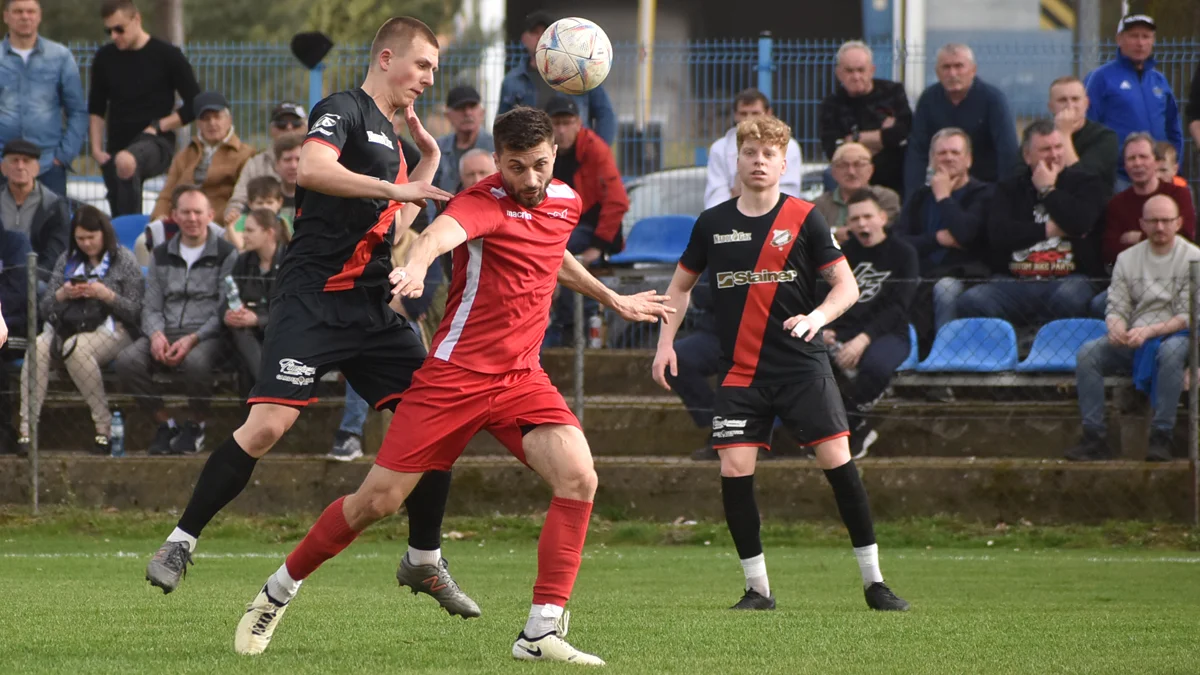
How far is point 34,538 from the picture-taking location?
1133 cm

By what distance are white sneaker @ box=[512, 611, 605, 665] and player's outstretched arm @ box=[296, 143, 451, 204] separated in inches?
66.3

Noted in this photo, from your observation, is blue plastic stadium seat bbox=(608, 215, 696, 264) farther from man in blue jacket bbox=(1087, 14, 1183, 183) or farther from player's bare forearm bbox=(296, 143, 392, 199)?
player's bare forearm bbox=(296, 143, 392, 199)

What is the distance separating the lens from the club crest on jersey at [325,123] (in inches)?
247

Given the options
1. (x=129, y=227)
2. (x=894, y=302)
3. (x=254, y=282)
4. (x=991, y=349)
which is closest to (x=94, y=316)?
(x=254, y=282)

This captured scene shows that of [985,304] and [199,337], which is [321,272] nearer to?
[199,337]

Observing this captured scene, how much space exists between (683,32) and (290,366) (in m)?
12.3

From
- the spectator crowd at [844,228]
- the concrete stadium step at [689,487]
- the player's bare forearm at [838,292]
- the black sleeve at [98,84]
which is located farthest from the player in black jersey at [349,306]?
the black sleeve at [98,84]

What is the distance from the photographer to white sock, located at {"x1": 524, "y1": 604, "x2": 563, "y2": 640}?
5.79 meters

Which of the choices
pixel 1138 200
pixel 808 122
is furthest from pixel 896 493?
pixel 808 122

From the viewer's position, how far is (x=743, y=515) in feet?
26.2

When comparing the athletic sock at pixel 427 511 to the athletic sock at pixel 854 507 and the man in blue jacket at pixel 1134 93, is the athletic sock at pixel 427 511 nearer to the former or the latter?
the athletic sock at pixel 854 507

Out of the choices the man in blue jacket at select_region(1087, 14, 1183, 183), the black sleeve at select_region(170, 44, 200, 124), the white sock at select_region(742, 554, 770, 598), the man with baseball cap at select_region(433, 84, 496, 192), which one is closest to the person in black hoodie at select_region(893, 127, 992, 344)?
the man in blue jacket at select_region(1087, 14, 1183, 183)

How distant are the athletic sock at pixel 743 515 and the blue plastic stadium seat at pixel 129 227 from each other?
8507mm

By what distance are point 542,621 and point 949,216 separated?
7.65 m
